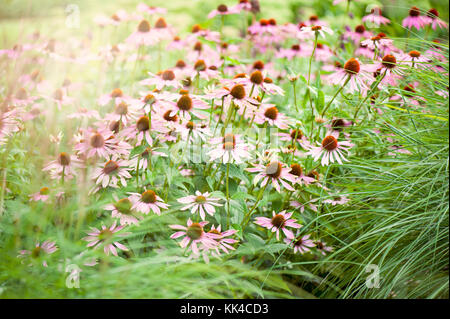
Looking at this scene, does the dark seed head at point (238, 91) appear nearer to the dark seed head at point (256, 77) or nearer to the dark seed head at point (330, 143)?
the dark seed head at point (256, 77)

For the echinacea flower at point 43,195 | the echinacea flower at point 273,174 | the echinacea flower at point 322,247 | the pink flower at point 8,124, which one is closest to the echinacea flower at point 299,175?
the echinacea flower at point 273,174

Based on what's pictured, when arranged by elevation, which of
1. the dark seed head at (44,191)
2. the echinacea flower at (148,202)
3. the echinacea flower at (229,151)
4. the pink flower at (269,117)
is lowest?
the dark seed head at (44,191)

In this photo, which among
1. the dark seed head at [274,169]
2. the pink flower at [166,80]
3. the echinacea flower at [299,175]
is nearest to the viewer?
the dark seed head at [274,169]

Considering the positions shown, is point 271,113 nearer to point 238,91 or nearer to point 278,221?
point 238,91

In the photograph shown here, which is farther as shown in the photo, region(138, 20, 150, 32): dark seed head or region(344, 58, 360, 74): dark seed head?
region(138, 20, 150, 32): dark seed head

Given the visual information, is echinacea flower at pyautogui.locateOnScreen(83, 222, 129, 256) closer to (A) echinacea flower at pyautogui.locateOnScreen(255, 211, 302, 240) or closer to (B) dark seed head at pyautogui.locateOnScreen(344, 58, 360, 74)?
(A) echinacea flower at pyautogui.locateOnScreen(255, 211, 302, 240)

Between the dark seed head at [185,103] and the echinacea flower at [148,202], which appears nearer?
the echinacea flower at [148,202]

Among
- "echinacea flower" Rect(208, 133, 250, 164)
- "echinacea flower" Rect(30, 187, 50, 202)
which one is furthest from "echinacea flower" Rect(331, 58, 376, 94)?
"echinacea flower" Rect(30, 187, 50, 202)

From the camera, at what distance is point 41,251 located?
1.02 metres

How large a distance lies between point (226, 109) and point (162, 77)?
25 cm

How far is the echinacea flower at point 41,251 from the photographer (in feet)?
3.29

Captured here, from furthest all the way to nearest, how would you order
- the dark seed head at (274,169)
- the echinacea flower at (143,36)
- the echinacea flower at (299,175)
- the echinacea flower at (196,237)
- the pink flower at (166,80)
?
the echinacea flower at (143,36), the pink flower at (166,80), the echinacea flower at (299,175), the dark seed head at (274,169), the echinacea flower at (196,237)

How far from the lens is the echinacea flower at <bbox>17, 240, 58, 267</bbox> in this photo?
100 cm
